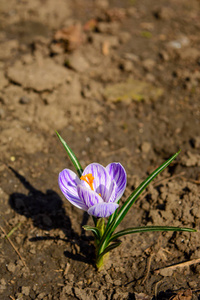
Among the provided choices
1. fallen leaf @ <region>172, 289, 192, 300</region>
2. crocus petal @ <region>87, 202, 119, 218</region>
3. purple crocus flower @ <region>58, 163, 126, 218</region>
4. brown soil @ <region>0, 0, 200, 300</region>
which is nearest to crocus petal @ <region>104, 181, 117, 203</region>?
purple crocus flower @ <region>58, 163, 126, 218</region>

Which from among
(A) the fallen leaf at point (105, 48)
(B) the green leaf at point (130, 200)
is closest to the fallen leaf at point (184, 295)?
(B) the green leaf at point (130, 200)

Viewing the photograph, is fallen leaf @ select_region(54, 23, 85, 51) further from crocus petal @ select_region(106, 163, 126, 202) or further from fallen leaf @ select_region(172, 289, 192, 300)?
fallen leaf @ select_region(172, 289, 192, 300)

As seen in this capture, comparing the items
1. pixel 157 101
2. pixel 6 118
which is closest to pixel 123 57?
pixel 157 101

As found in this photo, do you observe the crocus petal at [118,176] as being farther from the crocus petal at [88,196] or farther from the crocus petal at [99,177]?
the crocus petal at [88,196]

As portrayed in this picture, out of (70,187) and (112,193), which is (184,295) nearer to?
(112,193)

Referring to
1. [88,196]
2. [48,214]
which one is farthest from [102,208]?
[48,214]
